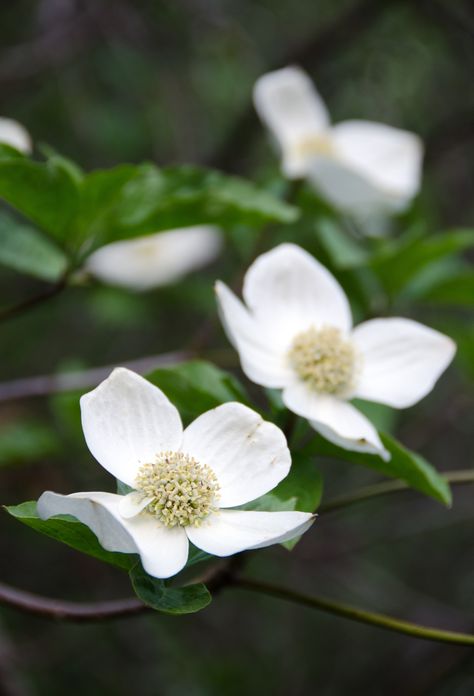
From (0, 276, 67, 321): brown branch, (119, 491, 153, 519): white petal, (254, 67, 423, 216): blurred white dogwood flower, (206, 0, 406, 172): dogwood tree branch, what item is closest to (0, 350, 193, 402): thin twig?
(0, 276, 67, 321): brown branch

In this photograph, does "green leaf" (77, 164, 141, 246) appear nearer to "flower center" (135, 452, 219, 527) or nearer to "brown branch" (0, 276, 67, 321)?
"brown branch" (0, 276, 67, 321)

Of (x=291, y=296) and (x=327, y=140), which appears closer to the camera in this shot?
(x=291, y=296)

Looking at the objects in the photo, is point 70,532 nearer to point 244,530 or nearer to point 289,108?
point 244,530

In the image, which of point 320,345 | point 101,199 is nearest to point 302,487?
point 320,345

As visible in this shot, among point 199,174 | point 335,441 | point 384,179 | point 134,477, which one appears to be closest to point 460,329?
point 384,179

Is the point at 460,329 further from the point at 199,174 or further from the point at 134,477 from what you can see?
the point at 134,477

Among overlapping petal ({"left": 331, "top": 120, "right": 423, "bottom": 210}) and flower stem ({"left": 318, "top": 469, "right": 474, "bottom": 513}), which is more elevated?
flower stem ({"left": 318, "top": 469, "right": 474, "bottom": 513})

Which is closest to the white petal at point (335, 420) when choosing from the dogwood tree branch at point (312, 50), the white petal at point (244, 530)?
the white petal at point (244, 530)
